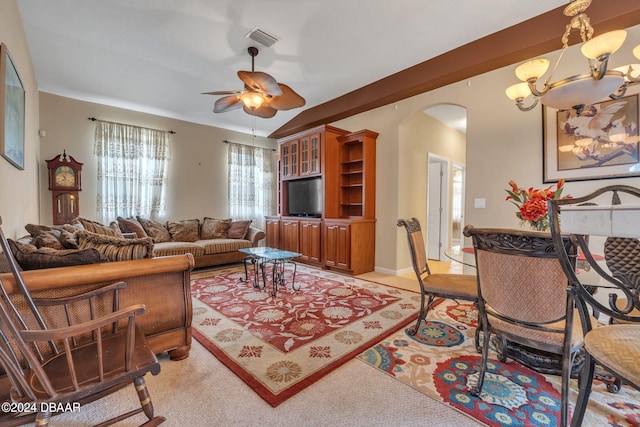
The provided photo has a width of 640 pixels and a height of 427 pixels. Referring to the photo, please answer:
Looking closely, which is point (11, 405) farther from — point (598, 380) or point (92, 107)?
point (92, 107)

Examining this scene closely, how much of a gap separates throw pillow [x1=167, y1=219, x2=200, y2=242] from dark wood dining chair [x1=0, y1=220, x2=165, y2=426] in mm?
3406

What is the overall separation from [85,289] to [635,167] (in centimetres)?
428

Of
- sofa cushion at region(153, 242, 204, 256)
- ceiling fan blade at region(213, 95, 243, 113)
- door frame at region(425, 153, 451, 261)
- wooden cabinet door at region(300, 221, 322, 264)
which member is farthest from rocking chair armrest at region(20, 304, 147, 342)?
door frame at region(425, 153, 451, 261)

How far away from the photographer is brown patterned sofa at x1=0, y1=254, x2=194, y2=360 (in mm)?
1381

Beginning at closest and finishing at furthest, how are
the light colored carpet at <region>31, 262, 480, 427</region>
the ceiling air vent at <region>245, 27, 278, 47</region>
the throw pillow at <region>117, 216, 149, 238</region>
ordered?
1. the light colored carpet at <region>31, 262, 480, 427</region>
2. the ceiling air vent at <region>245, 27, 278, 47</region>
3. the throw pillow at <region>117, 216, 149, 238</region>

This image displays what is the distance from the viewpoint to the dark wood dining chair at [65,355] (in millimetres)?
931

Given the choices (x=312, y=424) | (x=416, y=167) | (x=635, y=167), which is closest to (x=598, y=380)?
(x=312, y=424)

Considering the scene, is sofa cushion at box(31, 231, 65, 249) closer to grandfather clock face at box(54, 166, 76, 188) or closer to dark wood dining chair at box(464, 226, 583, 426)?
dark wood dining chair at box(464, 226, 583, 426)

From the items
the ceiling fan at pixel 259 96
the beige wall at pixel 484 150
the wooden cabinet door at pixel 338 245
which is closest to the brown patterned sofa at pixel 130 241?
the wooden cabinet door at pixel 338 245

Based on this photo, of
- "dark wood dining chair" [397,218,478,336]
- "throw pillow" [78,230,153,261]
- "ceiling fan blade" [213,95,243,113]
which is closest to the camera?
"throw pillow" [78,230,153,261]

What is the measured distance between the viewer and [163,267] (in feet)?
5.72

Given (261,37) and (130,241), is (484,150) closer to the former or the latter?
(261,37)

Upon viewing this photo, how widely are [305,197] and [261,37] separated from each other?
2711 mm

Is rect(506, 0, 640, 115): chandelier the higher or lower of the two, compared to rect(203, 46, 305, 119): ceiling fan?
lower
